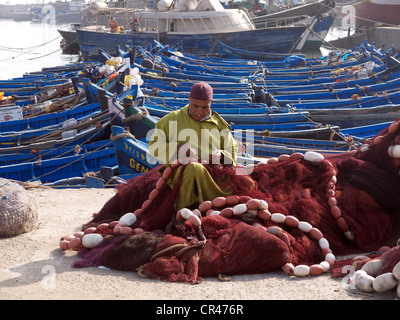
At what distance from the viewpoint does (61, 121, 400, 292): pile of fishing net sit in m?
3.85

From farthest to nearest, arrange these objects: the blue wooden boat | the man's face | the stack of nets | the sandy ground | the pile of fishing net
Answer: the blue wooden boat < the stack of nets < the man's face < the pile of fishing net < the sandy ground

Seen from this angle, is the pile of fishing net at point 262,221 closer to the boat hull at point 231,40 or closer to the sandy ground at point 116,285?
the sandy ground at point 116,285

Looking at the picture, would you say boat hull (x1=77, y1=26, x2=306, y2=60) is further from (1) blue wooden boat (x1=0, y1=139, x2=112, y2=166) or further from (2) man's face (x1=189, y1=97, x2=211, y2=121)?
(2) man's face (x1=189, y1=97, x2=211, y2=121)

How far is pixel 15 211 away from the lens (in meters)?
4.72

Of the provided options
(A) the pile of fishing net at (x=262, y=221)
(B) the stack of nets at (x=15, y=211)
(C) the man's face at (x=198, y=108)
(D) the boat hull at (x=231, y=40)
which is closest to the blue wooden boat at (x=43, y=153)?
(B) the stack of nets at (x=15, y=211)

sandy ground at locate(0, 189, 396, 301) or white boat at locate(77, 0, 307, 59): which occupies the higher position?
white boat at locate(77, 0, 307, 59)

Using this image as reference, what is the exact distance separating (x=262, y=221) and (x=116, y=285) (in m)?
1.30

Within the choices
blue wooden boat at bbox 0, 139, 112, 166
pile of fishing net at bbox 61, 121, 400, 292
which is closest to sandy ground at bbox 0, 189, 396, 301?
pile of fishing net at bbox 61, 121, 400, 292

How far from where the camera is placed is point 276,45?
26.9 meters

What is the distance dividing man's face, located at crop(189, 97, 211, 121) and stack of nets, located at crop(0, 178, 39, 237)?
180 cm

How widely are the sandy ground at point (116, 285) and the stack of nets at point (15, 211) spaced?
26 cm

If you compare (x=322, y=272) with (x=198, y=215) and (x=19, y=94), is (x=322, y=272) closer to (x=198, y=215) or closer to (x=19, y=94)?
(x=198, y=215)

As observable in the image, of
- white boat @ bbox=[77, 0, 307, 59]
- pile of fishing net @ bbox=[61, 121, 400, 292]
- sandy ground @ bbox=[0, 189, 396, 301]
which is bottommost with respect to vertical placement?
sandy ground @ bbox=[0, 189, 396, 301]

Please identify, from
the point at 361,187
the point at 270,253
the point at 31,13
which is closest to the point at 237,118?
the point at 361,187
